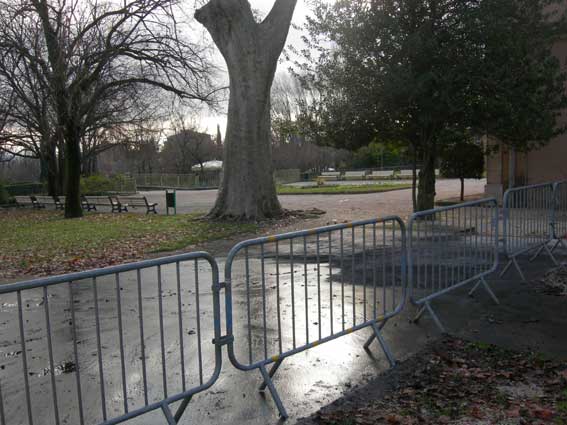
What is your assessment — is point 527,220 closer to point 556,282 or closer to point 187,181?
point 556,282

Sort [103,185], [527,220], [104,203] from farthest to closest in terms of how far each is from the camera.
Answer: [103,185] → [104,203] → [527,220]

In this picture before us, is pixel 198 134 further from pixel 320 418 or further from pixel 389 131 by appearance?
pixel 320 418

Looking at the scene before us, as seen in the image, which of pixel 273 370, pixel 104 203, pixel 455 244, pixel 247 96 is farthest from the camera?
pixel 104 203

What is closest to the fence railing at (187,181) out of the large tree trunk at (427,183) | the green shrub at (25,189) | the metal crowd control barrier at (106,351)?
the green shrub at (25,189)

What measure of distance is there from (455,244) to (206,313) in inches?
124

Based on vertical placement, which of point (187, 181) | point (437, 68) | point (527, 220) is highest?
point (437, 68)

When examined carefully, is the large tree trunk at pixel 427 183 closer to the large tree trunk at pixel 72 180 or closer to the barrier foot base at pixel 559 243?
the barrier foot base at pixel 559 243

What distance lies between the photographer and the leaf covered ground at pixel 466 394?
3.78 m

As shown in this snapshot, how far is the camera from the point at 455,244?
6555 mm

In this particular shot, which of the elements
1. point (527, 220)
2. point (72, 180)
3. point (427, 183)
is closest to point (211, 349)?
point (527, 220)

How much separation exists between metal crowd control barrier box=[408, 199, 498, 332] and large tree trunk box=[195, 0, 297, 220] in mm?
10696

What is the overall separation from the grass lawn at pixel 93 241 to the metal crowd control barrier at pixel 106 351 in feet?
9.24

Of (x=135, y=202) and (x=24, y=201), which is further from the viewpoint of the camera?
(x=24, y=201)

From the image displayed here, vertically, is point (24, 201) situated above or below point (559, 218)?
below
